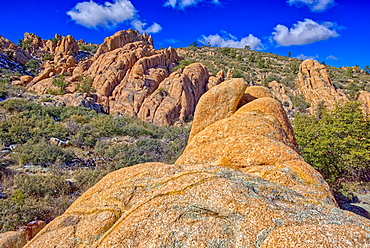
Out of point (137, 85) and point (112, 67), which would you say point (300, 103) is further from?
point (112, 67)

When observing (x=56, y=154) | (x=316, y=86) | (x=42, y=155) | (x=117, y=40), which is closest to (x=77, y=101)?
(x=56, y=154)

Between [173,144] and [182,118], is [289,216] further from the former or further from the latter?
[182,118]

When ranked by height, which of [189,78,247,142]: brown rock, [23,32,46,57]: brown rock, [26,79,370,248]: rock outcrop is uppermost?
[23,32,46,57]: brown rock

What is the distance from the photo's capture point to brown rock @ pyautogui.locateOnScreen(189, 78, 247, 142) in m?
6.74

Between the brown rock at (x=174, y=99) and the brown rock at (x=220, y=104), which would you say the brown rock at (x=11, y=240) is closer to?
the brown rock at (x=220, y=104)

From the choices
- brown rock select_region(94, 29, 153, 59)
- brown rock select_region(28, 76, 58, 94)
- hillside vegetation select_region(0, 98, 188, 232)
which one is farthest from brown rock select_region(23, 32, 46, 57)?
hillside vegetation select_region(0, 98, 188, 232)

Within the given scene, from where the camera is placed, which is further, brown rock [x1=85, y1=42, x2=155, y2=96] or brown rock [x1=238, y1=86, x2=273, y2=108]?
brown rock [x1=85, y1=42, x2=155, y2=96]

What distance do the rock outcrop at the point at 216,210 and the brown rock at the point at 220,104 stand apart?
7.49 ft

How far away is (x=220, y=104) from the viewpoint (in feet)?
22.2

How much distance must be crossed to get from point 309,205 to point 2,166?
12389 millimetres

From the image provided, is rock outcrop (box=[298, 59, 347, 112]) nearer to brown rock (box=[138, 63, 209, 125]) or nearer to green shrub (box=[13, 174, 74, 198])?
brown rock (box=[138, 63, 209, 125])

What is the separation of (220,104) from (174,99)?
20.6m

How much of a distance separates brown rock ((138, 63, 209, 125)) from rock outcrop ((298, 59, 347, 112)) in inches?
695

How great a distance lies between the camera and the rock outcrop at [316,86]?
32434 millimetres
